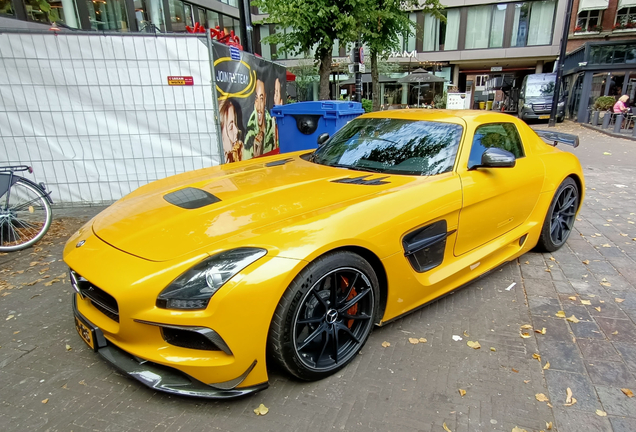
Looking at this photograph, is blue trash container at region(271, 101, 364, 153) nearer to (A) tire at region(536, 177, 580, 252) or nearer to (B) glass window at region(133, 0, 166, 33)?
(A) tire at region(536, 177, 580, 252)

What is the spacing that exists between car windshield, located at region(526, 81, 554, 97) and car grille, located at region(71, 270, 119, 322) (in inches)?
944

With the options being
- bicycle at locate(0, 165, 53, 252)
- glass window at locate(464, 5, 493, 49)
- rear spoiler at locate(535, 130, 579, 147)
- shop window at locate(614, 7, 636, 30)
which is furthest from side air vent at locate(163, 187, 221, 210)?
shop window at locate(614, 7, 636, 30)

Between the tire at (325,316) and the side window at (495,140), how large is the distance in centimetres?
138

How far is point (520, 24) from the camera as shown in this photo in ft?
94.1

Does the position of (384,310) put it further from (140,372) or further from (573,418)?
(140,372)

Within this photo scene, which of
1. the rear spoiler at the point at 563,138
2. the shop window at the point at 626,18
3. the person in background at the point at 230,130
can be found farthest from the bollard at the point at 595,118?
the person in background at the point at 230,130

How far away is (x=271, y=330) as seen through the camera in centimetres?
197

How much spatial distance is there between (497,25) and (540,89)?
10.8 metres

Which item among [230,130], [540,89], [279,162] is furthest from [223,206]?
[540,89]

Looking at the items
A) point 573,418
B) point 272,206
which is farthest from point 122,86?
point 573,418

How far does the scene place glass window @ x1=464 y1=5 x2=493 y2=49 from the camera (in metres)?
29.0

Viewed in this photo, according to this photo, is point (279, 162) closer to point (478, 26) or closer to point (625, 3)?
point (478, 26)

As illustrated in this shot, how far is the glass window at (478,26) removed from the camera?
28984 millimetres

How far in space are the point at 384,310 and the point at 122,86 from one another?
4933mm
